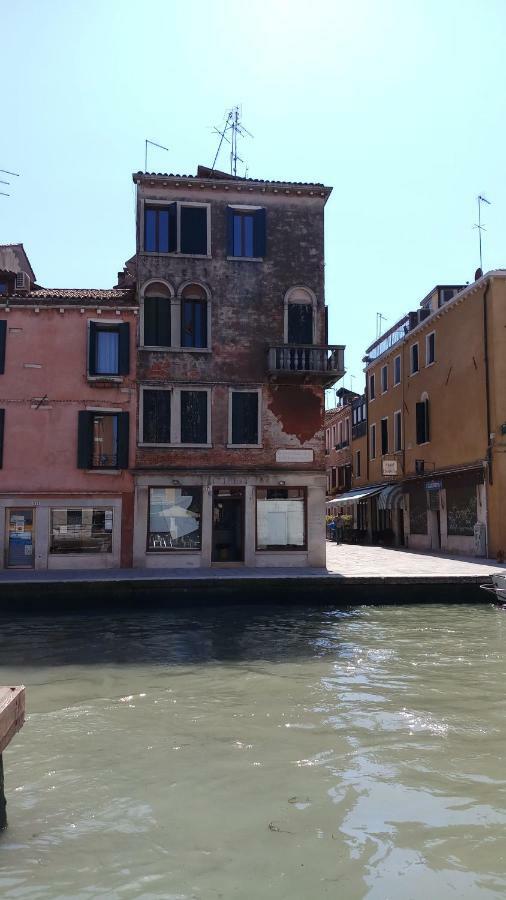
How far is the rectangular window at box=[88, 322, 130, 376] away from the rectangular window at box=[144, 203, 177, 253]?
2.85 metres

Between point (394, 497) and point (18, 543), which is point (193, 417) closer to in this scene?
point (18, 543)

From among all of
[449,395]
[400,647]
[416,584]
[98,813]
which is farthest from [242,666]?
[449,395]

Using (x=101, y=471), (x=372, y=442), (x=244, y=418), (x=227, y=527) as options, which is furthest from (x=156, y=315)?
(x=372, y=442)

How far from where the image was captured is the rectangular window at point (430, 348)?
1305 inches

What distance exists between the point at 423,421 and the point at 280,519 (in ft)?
42.4

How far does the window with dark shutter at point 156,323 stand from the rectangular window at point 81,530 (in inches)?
222

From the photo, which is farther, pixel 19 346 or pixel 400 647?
pixel 19 346

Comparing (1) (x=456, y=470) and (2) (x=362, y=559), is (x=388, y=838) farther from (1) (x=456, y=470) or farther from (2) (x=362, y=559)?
(1) (x=456, y=470)

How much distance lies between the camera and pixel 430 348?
33719mm

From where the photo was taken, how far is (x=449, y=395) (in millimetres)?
30828

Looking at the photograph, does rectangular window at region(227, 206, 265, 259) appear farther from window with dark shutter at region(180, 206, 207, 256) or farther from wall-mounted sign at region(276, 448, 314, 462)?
wall-mounted sign at region(276, 448, 314, 462)

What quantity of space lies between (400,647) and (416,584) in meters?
6.25

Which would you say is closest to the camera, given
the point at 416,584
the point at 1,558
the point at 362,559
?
the point at 416,584

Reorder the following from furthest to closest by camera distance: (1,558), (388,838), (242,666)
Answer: (1,558)
(242,666)
(388,838)
